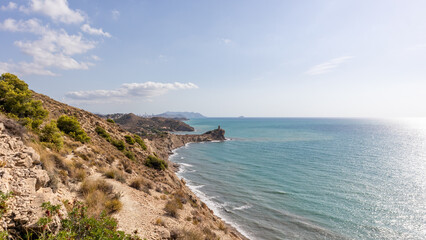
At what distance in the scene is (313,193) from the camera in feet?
96.6

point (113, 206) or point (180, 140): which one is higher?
point (113, 206)

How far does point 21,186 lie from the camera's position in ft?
21.3

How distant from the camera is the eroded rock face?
17.6 feet

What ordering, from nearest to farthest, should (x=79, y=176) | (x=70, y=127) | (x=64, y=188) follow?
1. (x=64, y=188)
2. (x=79, y=176)
3. (x=70, y=127)

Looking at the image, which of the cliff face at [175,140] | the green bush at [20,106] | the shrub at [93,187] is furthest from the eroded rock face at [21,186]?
the cliff face at [175,140]

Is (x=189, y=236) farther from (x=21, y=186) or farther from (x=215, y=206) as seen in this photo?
(x=215, y=206)

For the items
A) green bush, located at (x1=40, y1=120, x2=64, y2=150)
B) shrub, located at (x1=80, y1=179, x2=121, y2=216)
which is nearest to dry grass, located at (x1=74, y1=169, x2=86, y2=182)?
shrub, located at (x1=80, y1=179, x2=121, y2=216)

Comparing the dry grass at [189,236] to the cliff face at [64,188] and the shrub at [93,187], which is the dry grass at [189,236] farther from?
the shrub at [93,187]

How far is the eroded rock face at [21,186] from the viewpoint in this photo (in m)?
5.38

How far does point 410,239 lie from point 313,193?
11.2 m

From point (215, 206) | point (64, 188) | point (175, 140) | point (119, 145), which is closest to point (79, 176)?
point (64, 188)

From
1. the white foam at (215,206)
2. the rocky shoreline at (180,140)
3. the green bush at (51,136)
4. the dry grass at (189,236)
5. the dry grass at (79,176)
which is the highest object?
the green bush at (51,136)

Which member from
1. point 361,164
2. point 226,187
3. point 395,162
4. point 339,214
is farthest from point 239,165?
point 395,162

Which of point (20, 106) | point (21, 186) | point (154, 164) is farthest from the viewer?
point (154, 164)
